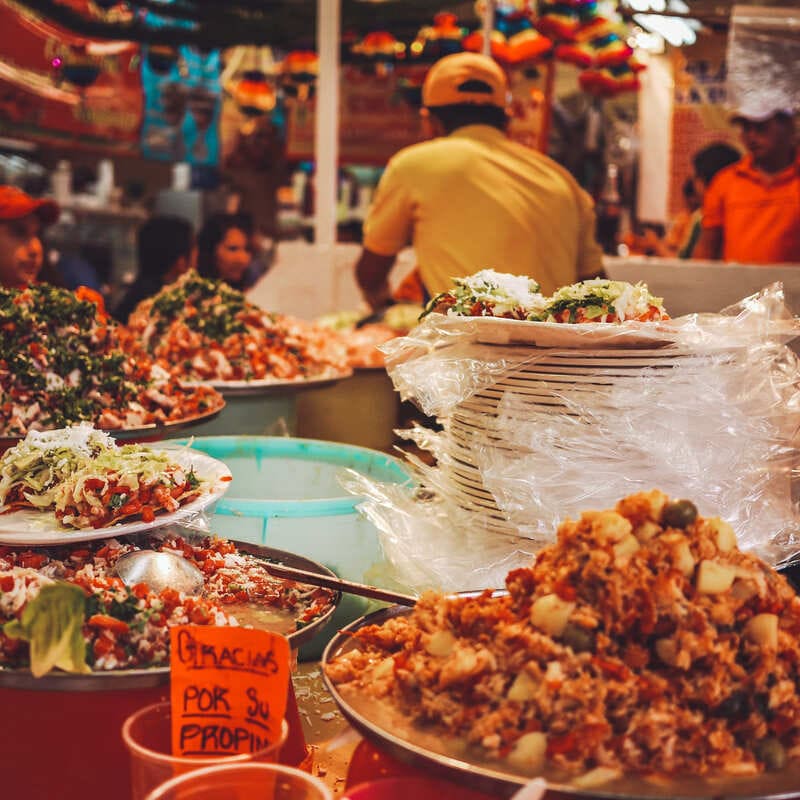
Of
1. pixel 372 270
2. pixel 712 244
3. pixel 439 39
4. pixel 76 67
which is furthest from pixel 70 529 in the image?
pixel 76 67

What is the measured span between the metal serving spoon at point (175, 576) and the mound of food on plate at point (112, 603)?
0.02m

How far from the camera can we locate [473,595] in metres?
1.21

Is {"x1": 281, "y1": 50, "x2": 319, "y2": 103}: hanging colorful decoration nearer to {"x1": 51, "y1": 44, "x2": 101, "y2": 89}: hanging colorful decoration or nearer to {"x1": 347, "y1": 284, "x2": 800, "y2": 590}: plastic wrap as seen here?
{"x1": 51, "y1": 44, "x2": 101, "y2": 89}: hanging colorful decoration

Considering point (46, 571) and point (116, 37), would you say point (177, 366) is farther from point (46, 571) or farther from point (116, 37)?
point (116, 37)

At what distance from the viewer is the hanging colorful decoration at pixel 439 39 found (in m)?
7.02

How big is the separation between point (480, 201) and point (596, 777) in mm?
2515

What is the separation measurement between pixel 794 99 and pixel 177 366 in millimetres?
2683

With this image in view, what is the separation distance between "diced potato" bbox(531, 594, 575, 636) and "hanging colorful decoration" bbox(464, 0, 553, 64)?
15.1ft

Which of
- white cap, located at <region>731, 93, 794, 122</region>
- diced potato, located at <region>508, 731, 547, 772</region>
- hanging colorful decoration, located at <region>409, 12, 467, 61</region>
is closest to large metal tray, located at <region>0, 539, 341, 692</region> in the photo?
diced potato, located at <region>508, 731, 547, 772</region>

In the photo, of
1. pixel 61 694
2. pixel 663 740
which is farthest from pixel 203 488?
pixel 663 740

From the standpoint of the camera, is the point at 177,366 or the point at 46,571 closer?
the point at 46,571

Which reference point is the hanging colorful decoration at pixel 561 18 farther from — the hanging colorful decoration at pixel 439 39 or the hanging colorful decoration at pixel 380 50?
the hanging colorful decoration at pixel 380 50

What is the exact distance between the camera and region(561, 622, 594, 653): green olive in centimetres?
98

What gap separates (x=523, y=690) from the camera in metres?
0.98
